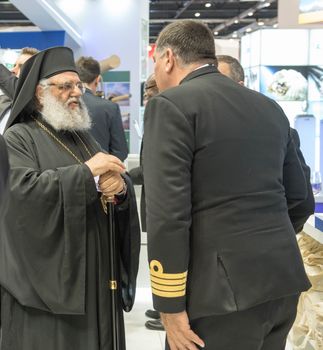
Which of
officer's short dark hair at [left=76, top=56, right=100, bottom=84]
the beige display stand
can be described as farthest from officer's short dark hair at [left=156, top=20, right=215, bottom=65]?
officer's short dark hair at [left=76, top=56, right=100, bottom=84]

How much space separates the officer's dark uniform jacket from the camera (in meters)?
1.64

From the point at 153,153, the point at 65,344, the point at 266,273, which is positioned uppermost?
the point at 153,153

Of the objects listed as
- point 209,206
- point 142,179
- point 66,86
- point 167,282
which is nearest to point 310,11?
point 142,179

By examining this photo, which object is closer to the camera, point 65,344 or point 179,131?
point 179,131

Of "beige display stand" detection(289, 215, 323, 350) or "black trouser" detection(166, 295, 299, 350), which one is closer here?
"black trouser" detection(166, 295, 299, 350)

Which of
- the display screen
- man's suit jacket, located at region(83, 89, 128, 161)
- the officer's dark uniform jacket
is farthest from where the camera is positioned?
the display screen

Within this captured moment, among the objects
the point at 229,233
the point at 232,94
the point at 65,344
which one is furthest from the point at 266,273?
the point at 65,344

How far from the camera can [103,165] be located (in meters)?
2.18

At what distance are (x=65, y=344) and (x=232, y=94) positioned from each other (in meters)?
1.22

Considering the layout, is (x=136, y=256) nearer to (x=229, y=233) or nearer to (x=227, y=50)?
(x=229, y=233)

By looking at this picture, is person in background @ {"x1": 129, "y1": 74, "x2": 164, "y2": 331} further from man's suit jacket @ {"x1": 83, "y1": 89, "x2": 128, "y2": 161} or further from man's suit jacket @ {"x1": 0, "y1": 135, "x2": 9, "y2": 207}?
man's suit jacket @ {"x1": 0, "y1": 135, "x2": 9, "y2": 207}

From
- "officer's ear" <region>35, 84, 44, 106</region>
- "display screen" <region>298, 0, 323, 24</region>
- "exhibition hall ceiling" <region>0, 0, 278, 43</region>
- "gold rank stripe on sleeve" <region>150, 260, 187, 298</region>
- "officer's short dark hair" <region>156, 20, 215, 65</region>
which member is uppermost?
"exhibition hall ceiling" <region>0, 0, 278, 43</region>

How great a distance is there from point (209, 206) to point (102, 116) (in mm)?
2689

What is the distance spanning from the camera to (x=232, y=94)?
1.75m
